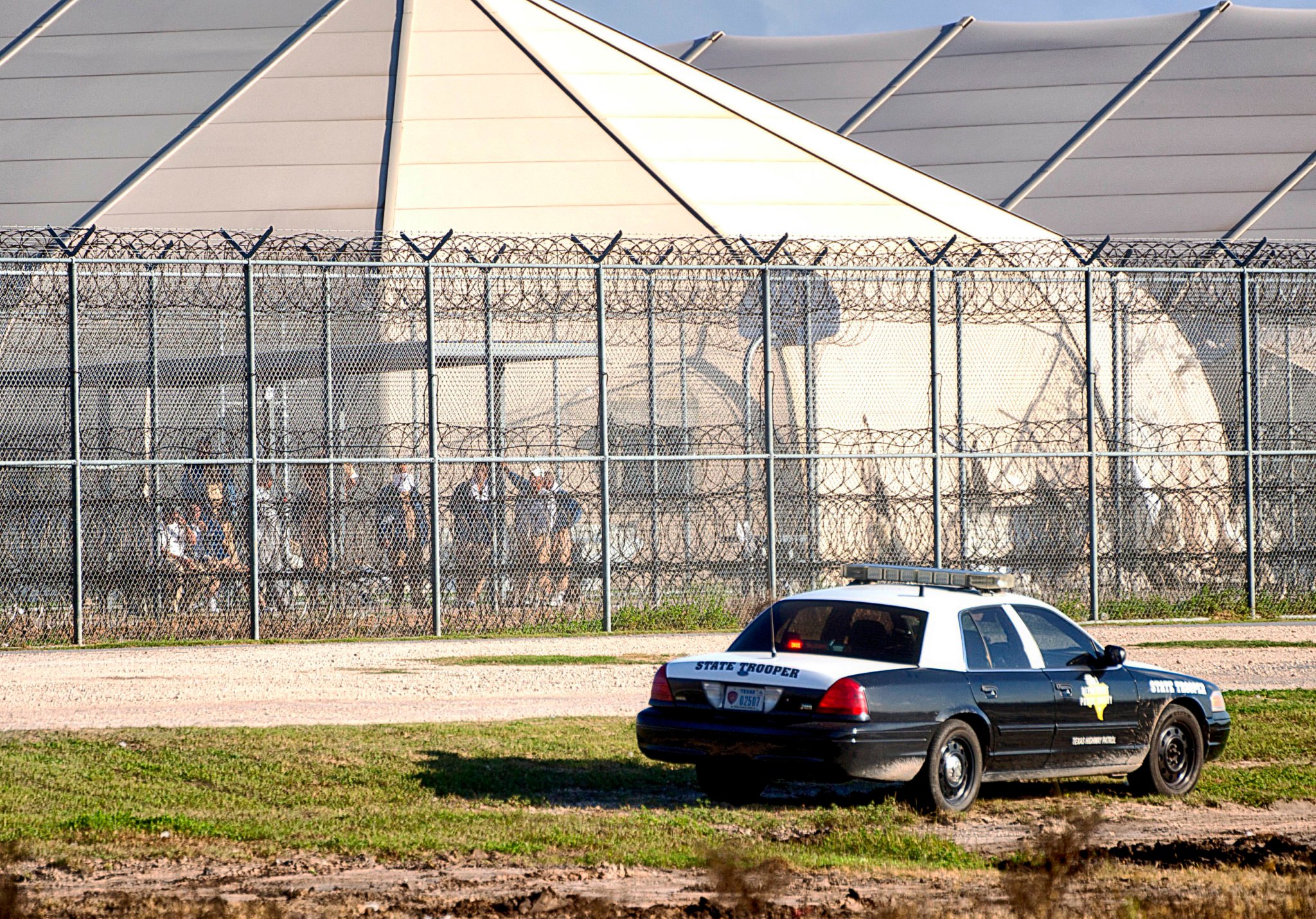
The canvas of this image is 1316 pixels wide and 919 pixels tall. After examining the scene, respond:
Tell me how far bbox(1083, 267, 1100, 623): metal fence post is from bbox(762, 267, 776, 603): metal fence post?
3.75m

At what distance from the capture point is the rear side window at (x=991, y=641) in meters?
8.72

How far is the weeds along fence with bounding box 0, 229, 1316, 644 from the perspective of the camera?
1653 centimetres

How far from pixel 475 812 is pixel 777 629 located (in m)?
2.05

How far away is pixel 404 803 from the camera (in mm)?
8406

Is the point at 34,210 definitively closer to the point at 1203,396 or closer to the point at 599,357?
the point at 599,357

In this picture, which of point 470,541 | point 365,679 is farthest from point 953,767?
point 470,541

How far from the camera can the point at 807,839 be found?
24.6ft

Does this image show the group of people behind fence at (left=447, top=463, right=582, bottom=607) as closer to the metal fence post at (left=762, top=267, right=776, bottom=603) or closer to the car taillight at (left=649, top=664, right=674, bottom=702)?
the metal fence post at (left=762, top=267, right=776, bottom=603)

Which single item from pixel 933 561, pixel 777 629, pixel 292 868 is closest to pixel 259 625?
pixel 933 561

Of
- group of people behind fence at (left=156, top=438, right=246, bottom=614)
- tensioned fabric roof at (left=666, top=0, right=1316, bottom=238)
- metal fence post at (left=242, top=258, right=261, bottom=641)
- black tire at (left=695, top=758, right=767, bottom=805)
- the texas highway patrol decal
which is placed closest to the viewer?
black tire at (left=695, top=758, right=767, bottom=805)

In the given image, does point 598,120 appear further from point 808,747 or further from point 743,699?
point 808,747

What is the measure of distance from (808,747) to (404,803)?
2214mm

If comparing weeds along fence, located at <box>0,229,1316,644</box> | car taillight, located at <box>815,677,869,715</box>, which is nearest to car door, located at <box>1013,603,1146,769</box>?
car taillight, located at <box>815,677,869,715</box>

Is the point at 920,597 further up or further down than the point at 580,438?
further down
